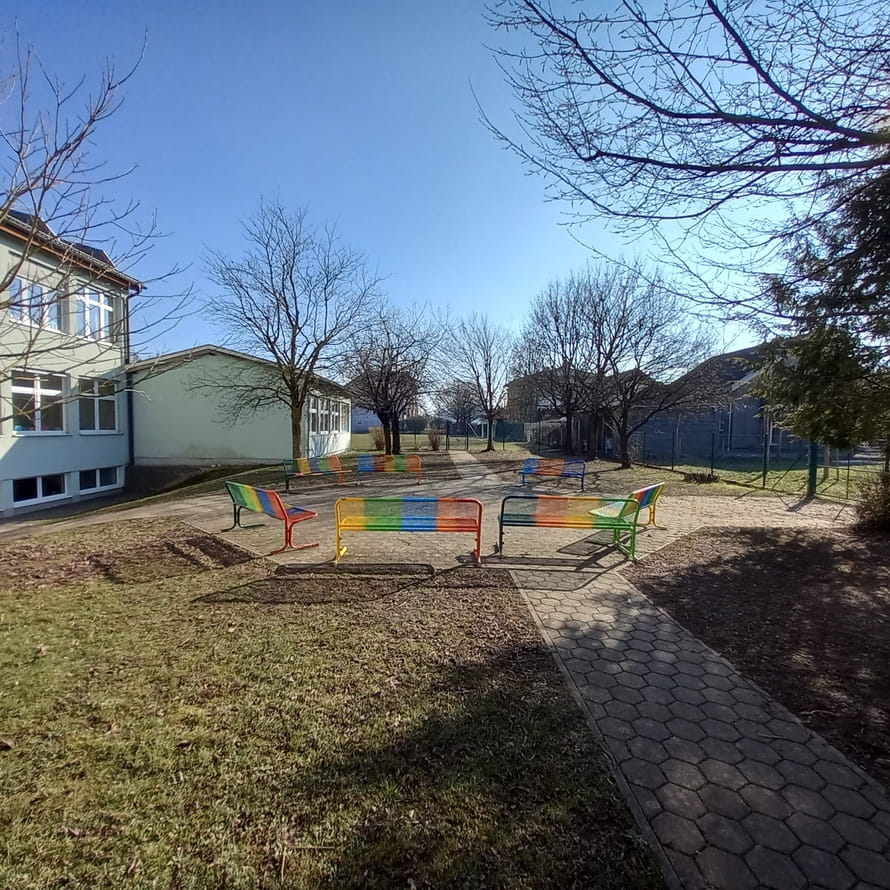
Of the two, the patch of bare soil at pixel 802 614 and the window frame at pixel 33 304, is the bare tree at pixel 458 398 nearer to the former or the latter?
→ the patch of bare soil at pixel 802 614

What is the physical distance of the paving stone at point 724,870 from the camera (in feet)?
6.19

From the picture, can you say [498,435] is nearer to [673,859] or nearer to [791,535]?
[791,535]

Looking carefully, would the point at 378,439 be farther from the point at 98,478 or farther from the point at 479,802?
the point at 479,802

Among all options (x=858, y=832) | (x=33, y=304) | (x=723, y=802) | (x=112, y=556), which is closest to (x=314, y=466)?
(x=112, y=556)

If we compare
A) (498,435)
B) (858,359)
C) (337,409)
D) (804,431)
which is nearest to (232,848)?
(858,359)

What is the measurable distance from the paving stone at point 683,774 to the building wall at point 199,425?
22148 millimetres

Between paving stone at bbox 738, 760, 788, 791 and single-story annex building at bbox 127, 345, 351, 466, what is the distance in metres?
21.0

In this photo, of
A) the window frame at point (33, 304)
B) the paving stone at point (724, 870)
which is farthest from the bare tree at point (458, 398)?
the paving stone at point (724, 870)

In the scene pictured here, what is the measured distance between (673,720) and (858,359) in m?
7.11

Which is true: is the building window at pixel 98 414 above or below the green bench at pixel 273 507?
above

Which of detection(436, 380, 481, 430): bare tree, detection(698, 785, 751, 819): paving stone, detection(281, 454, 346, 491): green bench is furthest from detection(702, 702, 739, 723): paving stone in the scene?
detection(436, 380, 481, 430): bare tree

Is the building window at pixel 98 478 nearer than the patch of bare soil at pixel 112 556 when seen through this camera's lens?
No

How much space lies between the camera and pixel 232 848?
203 centimetres

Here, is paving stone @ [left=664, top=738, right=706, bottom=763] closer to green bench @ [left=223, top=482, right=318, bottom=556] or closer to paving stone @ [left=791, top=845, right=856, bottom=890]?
paving stone @ [left=791, top=845, right=856, bottom=890]
